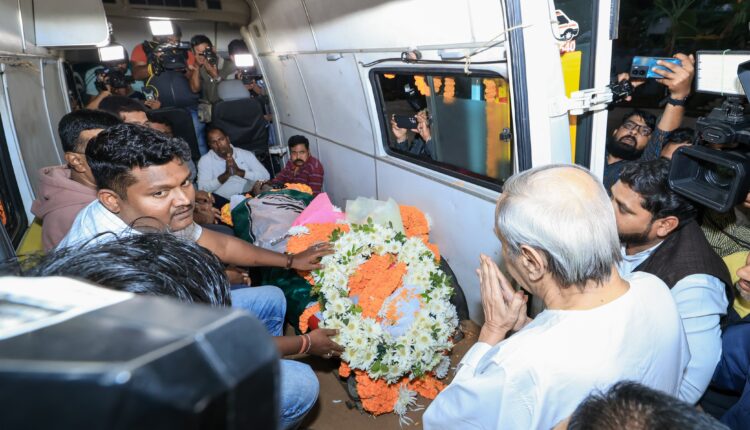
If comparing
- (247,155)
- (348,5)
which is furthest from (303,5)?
(247,155)

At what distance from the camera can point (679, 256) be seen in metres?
2.05

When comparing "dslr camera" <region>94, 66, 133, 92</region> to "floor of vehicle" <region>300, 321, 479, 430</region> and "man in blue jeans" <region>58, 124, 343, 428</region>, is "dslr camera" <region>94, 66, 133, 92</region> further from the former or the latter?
"floor of vehicle" <region>300, 321, 479, 430</region>

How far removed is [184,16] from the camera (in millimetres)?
7180

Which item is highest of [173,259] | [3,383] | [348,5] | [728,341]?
[348,5]

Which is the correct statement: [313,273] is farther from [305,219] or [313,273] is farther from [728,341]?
[728,341]

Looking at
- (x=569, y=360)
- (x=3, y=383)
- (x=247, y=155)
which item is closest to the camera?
(x=3, y=383)

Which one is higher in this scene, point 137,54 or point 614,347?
point 137,54

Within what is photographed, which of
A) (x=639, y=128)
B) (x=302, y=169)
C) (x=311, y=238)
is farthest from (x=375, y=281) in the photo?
(x=302, y=169)

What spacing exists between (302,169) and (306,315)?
267 centimetres

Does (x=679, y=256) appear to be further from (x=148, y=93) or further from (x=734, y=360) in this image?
(x=148, y=93)

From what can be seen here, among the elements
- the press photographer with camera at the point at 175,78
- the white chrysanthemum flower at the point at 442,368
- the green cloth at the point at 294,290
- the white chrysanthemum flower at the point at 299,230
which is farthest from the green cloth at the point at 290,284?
the press photographer with camera at the point at 175,78

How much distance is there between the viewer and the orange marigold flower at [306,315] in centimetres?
327

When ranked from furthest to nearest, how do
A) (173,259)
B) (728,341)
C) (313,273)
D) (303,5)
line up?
(303,5), (313,273), (728,341), (173,259)

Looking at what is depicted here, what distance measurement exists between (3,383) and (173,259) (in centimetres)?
73
